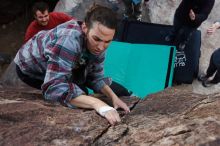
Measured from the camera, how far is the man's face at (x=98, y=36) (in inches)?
77.8

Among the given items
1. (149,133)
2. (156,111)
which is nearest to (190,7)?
(156,111)

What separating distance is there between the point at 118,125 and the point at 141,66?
3041 millimetres

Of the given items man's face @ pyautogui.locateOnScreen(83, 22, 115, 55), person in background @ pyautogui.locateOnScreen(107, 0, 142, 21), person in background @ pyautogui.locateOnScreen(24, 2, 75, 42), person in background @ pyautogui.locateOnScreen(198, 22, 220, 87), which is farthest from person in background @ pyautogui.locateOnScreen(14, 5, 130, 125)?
person in background @ pyautogui.locateOnScreen(107, 0, 142, 21)

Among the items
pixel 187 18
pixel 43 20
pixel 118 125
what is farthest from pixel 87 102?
pixel 187 18

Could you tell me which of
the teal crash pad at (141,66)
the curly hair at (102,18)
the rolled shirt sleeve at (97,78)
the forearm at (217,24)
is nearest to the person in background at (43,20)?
the teal crash pad at (141,66)

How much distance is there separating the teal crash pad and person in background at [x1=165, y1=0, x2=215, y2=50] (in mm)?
150

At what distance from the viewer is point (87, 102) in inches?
84.4

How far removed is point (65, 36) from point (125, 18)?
3.28 m

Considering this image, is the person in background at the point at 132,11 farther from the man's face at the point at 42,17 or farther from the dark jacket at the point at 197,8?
the man's face at the point at 42,17

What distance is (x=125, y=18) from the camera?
17.3 ft

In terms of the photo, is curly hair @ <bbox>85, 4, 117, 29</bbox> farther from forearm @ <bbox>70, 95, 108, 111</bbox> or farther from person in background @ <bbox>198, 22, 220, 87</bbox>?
person in background @ <bbox>198, 22, 220, 87</bbox>

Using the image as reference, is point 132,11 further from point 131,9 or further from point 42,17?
point 42,17

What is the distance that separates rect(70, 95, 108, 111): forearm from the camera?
2106 millimetres

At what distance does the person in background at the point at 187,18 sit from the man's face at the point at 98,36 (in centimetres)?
226
